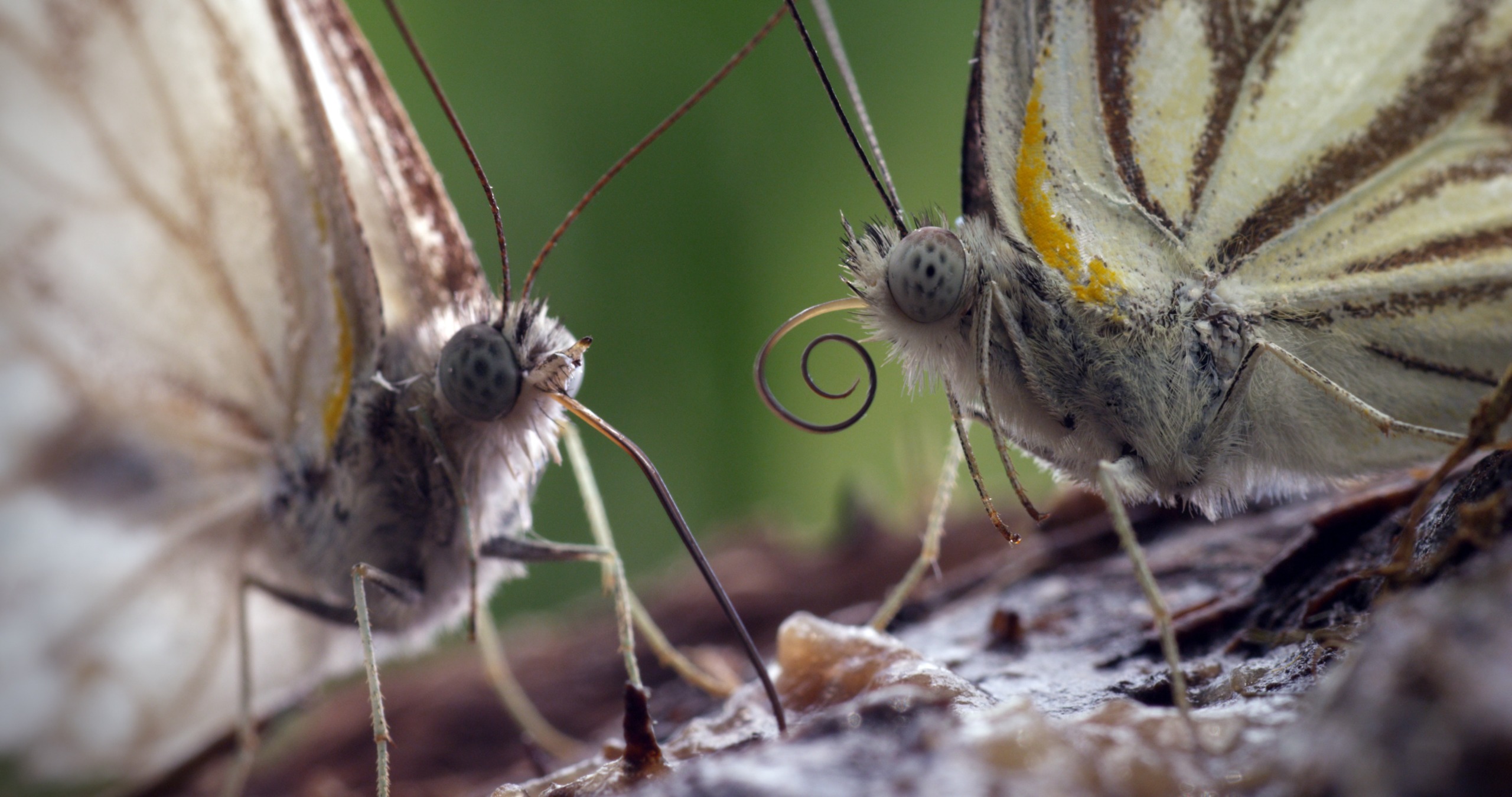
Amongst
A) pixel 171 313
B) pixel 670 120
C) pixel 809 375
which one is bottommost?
pixel 809 375

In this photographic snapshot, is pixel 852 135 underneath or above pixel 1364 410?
above

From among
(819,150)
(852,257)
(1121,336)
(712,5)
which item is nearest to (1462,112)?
(1121,336)

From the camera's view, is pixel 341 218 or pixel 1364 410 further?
pixel 341 218

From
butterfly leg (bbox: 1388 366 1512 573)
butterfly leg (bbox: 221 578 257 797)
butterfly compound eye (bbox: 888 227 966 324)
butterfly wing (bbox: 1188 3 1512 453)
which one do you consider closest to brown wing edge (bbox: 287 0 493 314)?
butterfly leg (bbox: 221 578 257 797)

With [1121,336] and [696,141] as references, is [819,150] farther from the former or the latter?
[1121,336]

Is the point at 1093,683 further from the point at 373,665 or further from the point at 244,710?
the point at 244,710

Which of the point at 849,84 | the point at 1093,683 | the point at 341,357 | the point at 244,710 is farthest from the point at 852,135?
the point at 244,710

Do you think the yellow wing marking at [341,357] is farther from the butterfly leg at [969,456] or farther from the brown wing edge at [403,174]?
the butterfly leg at [969,456]
